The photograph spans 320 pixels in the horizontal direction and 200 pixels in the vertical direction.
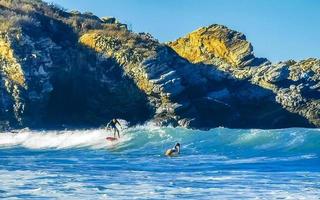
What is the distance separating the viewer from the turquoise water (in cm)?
1659

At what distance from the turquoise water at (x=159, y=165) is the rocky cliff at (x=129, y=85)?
5.01 meters

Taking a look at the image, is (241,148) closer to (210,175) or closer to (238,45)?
(210,175)

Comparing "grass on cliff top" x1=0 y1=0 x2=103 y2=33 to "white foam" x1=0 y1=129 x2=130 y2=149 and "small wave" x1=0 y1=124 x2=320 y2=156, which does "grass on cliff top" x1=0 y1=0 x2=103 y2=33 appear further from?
"small wave" x1=0 y1=124 x2=320 y2=156

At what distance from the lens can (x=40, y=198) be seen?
15219mm

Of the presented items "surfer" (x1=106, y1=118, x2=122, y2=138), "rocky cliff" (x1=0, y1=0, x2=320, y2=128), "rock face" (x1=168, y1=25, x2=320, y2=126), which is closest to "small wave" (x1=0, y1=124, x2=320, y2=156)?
"surfer" (x1=106, y1=118, x2=122, y2=138)

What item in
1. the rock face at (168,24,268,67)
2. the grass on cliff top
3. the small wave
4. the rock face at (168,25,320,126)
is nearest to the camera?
the small wave

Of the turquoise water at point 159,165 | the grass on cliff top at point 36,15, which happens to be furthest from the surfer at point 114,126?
the grass on cliff top at point 36,15

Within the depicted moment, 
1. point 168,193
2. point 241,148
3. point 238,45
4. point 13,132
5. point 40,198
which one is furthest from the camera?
point 238,45

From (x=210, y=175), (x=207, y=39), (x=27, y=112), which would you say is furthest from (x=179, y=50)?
(x=210, y=175)

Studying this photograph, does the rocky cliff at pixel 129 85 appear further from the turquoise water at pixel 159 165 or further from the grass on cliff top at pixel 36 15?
the turquoise water at pixel 159 165

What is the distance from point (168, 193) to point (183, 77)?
106 ft

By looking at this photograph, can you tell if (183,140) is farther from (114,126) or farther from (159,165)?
(159,165)

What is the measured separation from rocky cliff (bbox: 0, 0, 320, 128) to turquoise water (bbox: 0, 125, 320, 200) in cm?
501

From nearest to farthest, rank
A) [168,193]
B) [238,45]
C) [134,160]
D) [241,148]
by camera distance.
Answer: [168,193]
[134,160]
[241,148]
[238,45]
